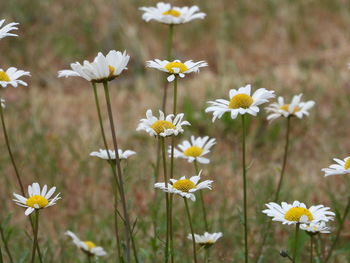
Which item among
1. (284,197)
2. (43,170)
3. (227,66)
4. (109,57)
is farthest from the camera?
(227,66)

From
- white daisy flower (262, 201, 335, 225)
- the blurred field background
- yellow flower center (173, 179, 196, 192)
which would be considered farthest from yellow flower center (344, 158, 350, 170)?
yellow flower center (173, 179, 196, 192)

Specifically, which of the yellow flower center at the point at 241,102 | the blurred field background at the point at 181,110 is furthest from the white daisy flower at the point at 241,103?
the blurred field background at the point at 181,110

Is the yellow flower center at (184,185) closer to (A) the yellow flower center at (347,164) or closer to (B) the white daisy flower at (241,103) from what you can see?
(B) the white daisy flower at (241,103)

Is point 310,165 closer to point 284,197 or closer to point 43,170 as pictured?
point 284,197

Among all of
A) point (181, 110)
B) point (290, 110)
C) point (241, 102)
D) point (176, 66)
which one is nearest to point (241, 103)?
point (241, 102)

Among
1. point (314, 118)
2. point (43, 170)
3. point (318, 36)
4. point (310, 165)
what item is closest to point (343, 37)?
point (318, 36)

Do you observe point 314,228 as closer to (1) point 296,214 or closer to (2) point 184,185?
(1) point 296,214
